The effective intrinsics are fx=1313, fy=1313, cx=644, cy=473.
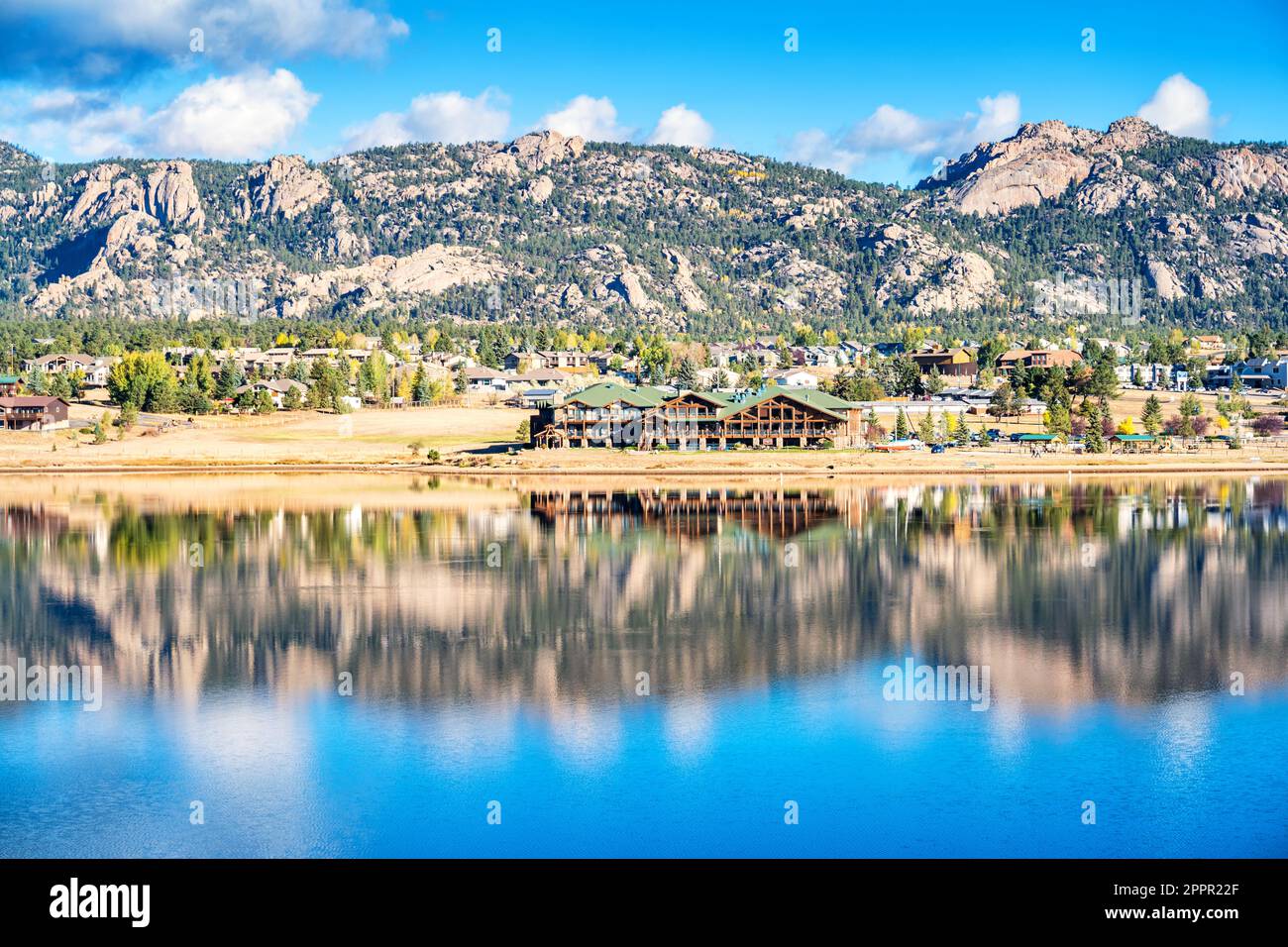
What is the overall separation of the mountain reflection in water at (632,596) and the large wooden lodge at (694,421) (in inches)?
1520

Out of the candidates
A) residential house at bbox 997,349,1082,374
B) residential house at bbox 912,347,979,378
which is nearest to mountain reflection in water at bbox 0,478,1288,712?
residential house at bbox 997,349,1082,374

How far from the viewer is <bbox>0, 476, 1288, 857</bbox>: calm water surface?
980 inches

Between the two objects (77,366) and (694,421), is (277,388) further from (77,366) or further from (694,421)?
(694,421)

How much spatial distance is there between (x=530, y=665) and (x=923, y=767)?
1256cm

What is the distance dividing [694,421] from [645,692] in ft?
281

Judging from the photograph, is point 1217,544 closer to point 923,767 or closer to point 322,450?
point 923,767

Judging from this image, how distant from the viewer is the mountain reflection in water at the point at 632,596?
36375mm

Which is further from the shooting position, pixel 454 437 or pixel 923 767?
pixel 454 437

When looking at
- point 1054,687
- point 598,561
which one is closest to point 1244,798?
point 1054,687

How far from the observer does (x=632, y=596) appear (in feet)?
158

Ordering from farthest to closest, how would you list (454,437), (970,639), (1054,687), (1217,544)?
(454,437)
(1217,544)
(970,639)
(1054,687)
